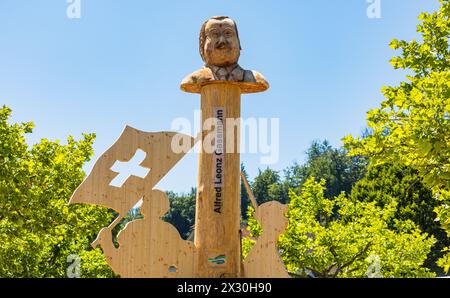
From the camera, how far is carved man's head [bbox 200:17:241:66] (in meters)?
9.45

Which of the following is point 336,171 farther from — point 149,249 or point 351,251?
point 149,249

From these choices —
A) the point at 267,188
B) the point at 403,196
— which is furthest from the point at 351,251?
the point at 267,188

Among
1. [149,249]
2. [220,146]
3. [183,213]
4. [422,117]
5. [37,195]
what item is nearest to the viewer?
[149,249]

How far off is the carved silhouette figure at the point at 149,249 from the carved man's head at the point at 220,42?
7.62 ft

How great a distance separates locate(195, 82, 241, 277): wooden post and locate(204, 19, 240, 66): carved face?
408mm

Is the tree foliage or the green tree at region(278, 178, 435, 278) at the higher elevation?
the tree foliage

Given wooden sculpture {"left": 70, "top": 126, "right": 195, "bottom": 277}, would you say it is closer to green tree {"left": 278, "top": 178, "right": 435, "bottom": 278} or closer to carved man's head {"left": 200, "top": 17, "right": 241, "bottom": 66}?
carved man's head {"left": 200, "top": 17, "right": 241, "bottom": 66}

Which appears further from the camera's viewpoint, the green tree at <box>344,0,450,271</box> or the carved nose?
the green tree at <box>344,0,450,271</box>

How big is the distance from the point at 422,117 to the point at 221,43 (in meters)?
3.93

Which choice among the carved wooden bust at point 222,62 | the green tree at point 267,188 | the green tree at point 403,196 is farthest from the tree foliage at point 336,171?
the carved wooden bust at point 222,62

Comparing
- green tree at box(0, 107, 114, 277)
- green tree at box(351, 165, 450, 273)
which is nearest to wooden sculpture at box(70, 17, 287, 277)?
green tree at box(0, 107, 114, 277)

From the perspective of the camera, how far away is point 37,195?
14750 mm
